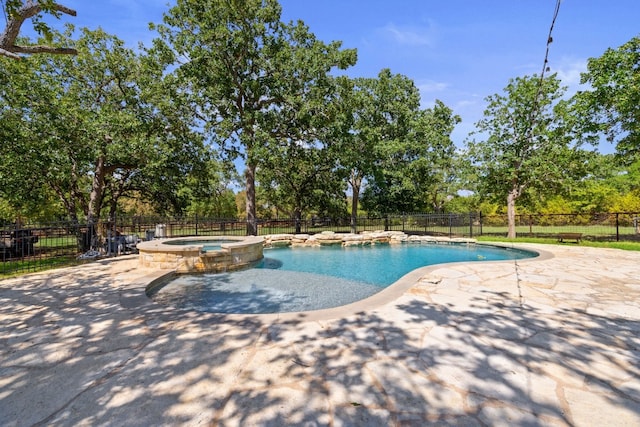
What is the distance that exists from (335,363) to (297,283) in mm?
4249

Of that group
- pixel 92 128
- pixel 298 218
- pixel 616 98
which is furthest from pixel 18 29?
pixel 298 218

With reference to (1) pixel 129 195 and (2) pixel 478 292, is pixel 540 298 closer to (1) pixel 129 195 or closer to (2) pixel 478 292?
(2) pixel 478 292

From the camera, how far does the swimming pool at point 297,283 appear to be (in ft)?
17.1

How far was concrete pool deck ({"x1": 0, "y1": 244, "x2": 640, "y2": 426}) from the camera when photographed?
196 cm

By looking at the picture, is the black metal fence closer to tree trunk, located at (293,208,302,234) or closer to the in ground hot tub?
tree trunk, located at (293,208,302,234)

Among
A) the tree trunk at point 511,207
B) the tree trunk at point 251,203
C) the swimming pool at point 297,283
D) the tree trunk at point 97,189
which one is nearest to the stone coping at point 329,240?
the tree trunk at point 251,203

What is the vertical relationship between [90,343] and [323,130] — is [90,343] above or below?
below

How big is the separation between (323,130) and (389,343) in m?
15.5

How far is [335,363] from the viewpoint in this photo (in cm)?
259

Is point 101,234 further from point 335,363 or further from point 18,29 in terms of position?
point 335,363

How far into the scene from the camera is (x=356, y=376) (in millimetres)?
2391

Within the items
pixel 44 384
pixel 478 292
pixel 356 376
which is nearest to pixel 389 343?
pixel 356 376

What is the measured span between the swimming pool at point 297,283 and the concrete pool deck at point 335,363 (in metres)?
1.13

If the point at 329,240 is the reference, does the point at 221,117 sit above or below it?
above
